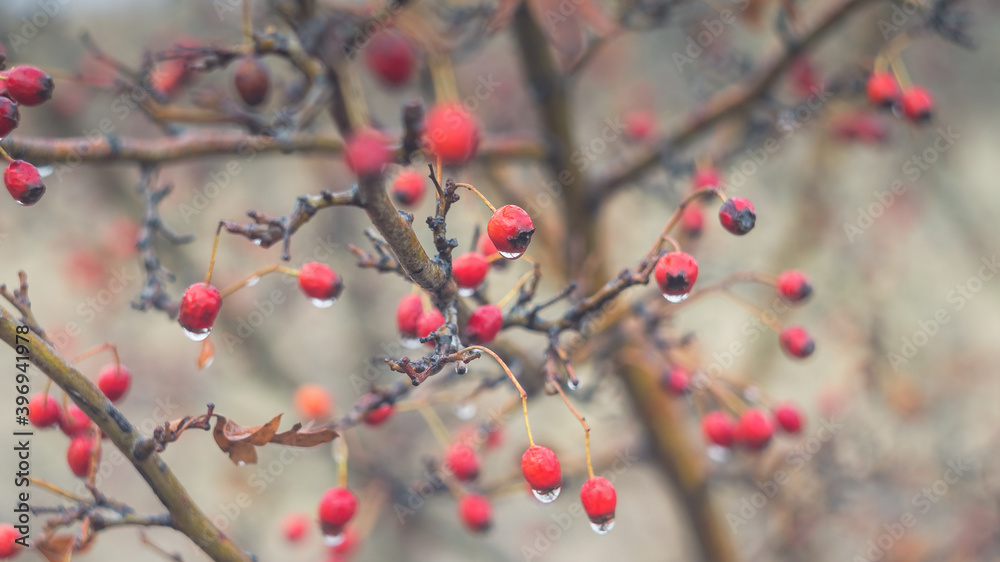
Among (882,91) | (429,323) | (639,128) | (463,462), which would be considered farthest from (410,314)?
(639,128)

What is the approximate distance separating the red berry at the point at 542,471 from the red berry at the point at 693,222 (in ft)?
4.50

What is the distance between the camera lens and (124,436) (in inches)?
51.8

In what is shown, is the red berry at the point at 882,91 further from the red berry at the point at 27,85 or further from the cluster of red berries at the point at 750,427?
the red berry at the point at 27,85

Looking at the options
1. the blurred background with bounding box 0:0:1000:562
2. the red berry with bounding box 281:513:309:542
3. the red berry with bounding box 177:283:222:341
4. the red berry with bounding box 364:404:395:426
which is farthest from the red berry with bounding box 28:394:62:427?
the red berry with bounding box 281:513:309:542

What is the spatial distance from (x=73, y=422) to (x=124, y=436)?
481mm

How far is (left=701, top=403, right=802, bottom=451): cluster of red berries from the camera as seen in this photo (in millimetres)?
2119

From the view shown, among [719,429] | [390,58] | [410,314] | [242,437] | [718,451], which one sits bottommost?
[718,451]

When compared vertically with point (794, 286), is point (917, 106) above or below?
above

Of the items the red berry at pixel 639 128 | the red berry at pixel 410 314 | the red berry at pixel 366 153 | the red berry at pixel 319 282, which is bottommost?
the red berry at pixel 639 128

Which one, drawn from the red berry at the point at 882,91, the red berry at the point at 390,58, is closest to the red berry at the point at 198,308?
the red berry at the point at 390,58

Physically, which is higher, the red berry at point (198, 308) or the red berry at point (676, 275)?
the red berry at point (676, 275)

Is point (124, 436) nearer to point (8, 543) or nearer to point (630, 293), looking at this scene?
point (8, 543)

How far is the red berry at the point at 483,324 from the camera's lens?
1.42 metres

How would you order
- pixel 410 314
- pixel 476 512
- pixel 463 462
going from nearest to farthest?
pixel 410 314 → pixel 463 462 → pixel 476 512
